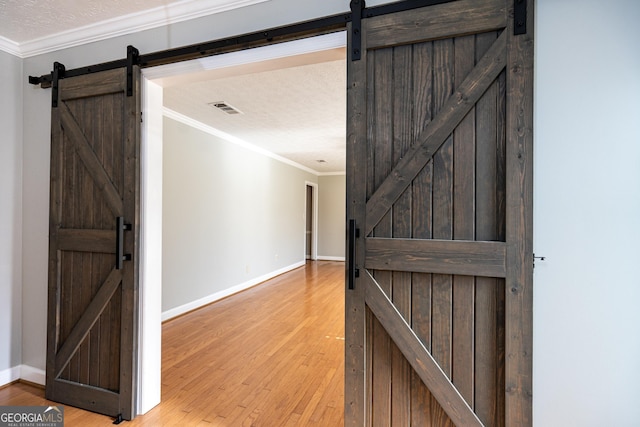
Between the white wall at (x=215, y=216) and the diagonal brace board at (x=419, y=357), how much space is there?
3068 millimetres

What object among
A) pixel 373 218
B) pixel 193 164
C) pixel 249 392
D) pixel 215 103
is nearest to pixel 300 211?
pixel 193 164

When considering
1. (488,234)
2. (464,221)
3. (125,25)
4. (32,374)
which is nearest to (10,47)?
(125,25)

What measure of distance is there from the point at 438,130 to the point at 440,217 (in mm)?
406

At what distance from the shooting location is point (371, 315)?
5.18 feet

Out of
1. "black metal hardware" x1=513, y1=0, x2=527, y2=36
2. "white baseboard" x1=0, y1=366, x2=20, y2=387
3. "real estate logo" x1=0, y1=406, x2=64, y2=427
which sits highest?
"black metal hardware" x1=513, y1=0, x2=527, y2=36

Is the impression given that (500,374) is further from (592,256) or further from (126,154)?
(126,154)

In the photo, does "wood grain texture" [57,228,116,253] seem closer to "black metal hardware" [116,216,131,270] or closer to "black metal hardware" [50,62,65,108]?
"black metal hardware" [116,216,131,270]

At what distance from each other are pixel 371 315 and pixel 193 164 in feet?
11.4

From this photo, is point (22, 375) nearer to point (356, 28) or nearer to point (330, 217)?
point (356, 28)

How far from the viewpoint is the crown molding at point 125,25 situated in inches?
74.5

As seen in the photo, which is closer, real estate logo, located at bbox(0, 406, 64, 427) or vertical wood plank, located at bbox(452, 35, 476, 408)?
vertical wood plank, located at bbox(452, 35, 476, 408)

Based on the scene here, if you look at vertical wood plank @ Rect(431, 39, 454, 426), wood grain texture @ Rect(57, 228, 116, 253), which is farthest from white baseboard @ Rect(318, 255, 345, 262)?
vertical wood plank @ Rect(431, 39, 454, 426)

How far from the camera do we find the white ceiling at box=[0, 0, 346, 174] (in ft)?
6.31

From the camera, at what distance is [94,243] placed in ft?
6.97
